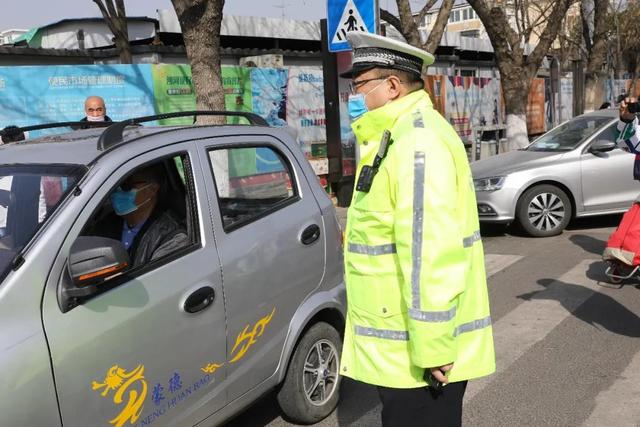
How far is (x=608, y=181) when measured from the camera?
8.37 metres

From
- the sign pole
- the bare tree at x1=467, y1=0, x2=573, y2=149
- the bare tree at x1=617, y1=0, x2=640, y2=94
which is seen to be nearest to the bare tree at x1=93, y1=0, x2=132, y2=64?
the sign pole

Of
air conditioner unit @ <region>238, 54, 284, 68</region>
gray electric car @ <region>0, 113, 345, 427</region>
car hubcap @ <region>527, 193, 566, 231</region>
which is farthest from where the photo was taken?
air conditioner unit @ <region>238, 54, 284, 68</region>

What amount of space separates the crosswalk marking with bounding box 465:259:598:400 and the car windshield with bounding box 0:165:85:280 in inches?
106

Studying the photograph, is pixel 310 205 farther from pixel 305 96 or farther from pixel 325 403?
pixel 305 96

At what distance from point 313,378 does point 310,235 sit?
0.81 m

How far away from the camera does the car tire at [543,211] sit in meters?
8.43

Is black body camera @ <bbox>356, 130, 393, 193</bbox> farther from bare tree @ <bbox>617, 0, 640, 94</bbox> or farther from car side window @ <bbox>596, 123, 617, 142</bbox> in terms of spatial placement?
bare tree @ <bbox>617, 0, 640, 94</bbox>

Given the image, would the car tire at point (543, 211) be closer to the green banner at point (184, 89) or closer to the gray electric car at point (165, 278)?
the green banner at point (184, 89)

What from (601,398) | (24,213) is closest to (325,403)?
(601,398)

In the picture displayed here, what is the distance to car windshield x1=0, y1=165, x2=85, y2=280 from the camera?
7.95 ft

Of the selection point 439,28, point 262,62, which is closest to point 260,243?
point 262,62

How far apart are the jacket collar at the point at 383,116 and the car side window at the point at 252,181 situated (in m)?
1.19

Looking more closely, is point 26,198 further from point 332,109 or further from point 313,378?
point 332,109

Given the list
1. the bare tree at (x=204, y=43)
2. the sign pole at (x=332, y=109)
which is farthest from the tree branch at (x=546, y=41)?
the bare tree at (x=204, y=43)
